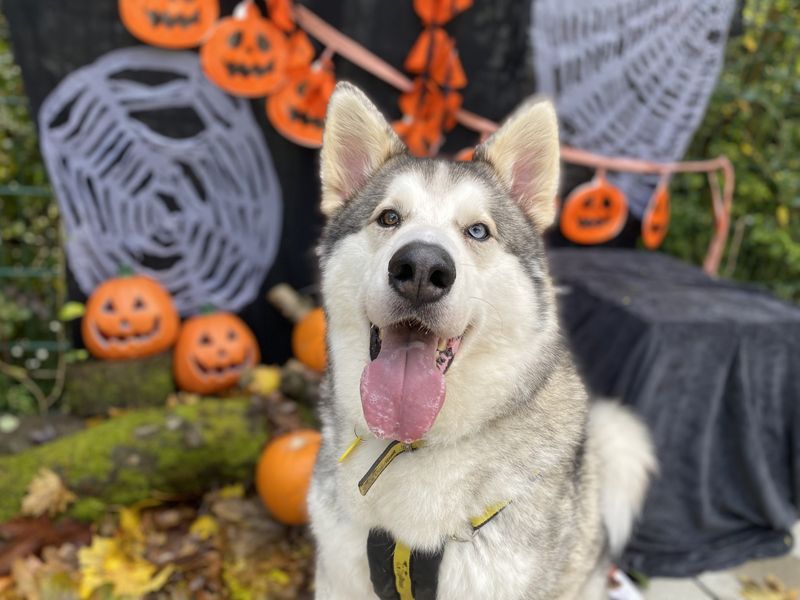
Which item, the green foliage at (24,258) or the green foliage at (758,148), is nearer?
the green foliage at (24,258)

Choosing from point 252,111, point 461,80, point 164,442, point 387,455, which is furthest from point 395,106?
point 387,455

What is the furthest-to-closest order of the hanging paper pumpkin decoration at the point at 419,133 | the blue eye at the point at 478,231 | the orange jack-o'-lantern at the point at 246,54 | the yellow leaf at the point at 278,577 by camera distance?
the hanging paper pumpkin decoration at the point at 419,133 → the orange jack-o'-lantern at the point at 246,54 → the yellow leaf at the point at 278,577 → the blue eye at the point at 478,231

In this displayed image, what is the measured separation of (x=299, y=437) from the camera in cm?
305

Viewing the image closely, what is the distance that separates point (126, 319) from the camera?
3607 millimetres

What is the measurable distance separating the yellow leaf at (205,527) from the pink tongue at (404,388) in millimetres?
1778

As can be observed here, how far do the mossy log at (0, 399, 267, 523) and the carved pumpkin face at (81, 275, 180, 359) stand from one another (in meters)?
0.64

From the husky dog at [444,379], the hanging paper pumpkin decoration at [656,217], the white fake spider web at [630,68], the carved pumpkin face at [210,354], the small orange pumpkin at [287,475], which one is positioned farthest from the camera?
the hanging paper pumpkin decoration at [656,217]

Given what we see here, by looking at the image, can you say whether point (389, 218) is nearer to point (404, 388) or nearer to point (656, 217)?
point (404, 388)

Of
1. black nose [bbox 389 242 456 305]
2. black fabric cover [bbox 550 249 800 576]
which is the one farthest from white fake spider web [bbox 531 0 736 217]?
black nose [bbox 389 242 456 305]

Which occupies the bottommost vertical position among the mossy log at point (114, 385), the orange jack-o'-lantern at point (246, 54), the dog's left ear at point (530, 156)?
the mossy log at point (114, 385)

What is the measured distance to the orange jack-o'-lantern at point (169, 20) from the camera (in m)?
3.31

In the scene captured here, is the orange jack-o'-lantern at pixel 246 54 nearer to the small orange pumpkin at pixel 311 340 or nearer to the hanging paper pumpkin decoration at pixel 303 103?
the hanging paper pumpkin decoration at pixel 303 103

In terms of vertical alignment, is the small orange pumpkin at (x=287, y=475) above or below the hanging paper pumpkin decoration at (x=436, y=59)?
below

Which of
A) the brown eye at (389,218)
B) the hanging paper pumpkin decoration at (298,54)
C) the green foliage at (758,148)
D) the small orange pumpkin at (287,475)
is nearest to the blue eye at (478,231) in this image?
the brown eye at (389,218)
